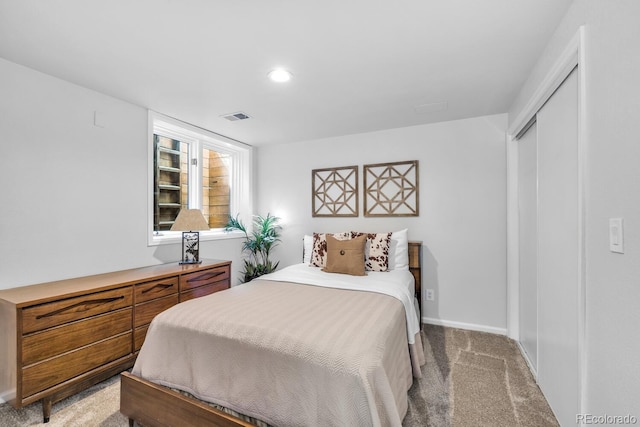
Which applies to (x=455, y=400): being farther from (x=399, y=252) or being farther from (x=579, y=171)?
(x=579, y=171)

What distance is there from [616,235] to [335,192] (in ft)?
10.1

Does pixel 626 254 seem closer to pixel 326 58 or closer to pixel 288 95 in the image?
pixel 326 58

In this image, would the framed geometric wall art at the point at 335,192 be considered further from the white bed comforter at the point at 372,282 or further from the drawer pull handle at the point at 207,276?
the drawer pull handle at the point at 207,276

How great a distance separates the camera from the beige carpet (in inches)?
71.5

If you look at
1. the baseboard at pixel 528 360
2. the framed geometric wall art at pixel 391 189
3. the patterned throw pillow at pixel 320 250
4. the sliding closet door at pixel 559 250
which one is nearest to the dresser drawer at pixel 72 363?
the patterned throw pillow at pixel 320 250

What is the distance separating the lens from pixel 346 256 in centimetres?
301

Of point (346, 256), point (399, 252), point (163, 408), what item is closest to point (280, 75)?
point (346, 256)

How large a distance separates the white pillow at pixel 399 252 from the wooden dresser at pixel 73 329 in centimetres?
217

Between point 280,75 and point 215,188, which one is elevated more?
point 280,75

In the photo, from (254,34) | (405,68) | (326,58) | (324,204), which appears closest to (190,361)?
(254,34)

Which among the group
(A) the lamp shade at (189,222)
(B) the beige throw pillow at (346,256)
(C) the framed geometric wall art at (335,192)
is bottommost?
(B) the beige throw pillow at (346,256)

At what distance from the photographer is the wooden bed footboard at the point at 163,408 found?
4.77ft

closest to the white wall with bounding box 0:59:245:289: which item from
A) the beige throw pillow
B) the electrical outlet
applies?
the beige throw pillow

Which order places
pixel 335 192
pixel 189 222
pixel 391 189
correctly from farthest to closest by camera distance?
pixel 335 192 → pixel 391 189 → pixel 189 222
